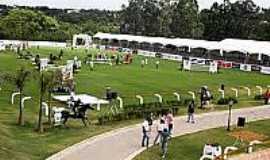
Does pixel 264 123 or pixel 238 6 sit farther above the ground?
pixel 238 6

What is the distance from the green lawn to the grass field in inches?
131

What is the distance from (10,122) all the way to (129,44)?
84.2 metres

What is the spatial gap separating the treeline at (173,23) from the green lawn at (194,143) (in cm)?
6911

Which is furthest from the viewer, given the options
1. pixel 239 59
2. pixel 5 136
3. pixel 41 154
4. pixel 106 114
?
pixel 239 59

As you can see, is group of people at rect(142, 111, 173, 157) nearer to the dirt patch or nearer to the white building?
the dirt patch

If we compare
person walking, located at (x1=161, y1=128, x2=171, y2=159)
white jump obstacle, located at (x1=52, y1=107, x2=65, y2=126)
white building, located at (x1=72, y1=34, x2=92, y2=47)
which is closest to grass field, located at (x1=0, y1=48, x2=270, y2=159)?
white jump obstacle, located at (x1=52, y1=107, x2=65, y2=126)

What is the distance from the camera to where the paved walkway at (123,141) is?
23.5 metres

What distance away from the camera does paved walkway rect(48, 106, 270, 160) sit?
23.5 meters

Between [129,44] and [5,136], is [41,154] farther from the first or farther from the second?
[129,44]

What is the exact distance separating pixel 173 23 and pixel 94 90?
283 feet

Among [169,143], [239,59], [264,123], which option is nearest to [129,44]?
[239,59]

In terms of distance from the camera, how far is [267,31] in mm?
100500

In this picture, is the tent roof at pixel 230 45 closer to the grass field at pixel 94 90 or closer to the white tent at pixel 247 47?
the white tent at pixel 247 47

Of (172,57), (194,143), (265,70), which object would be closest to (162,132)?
(194,143)
